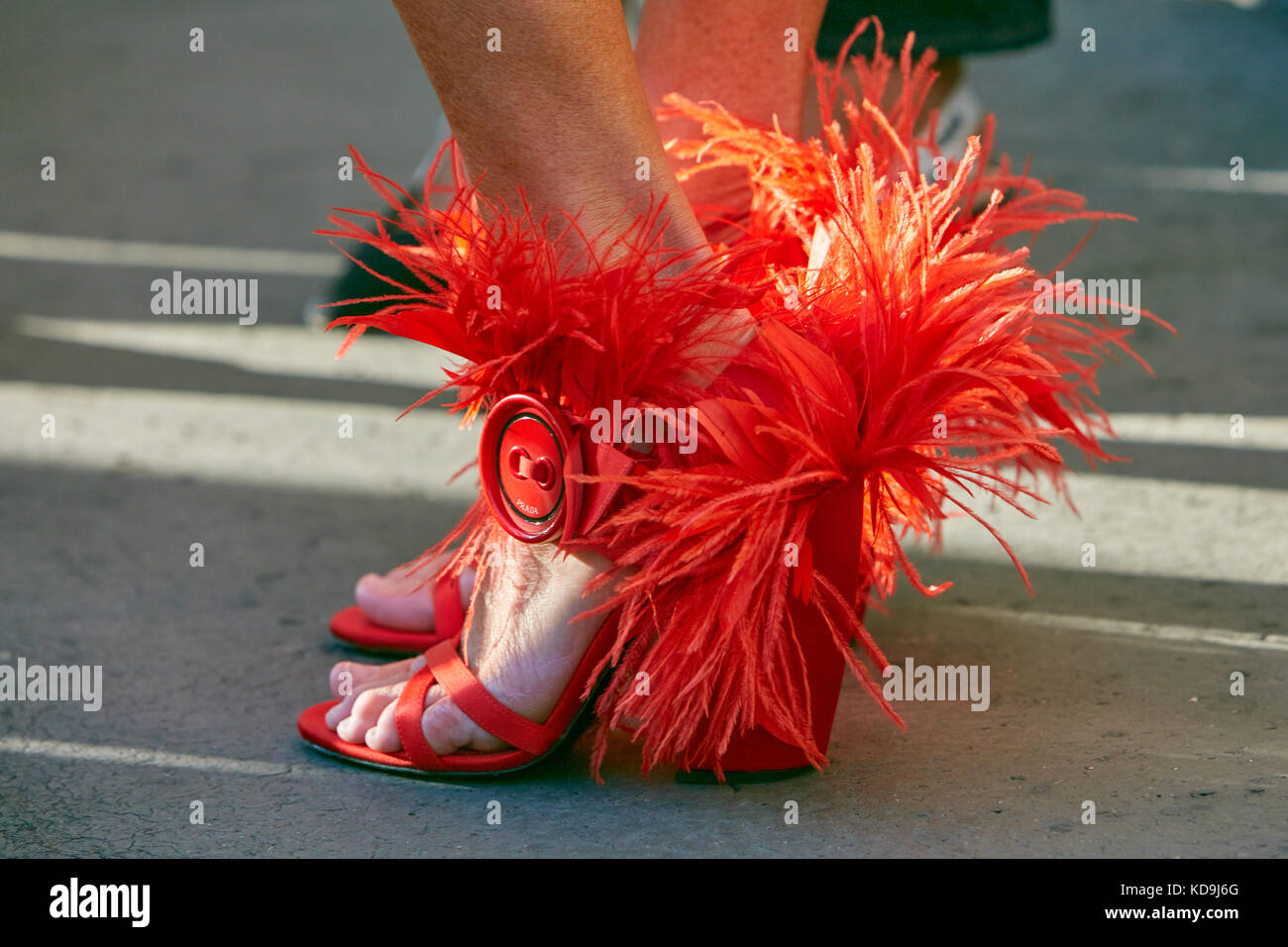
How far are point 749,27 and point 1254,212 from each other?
1625 mm

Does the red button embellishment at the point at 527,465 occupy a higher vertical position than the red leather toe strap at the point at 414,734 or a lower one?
higher

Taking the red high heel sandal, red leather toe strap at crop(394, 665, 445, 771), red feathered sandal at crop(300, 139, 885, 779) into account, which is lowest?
red leather toe strap at crop(394, 665, 445, 771)

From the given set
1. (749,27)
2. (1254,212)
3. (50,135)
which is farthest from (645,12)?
(50,135)

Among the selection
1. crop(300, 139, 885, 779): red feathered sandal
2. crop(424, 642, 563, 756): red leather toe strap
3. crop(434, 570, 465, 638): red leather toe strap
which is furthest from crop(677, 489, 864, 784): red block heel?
crop(434, 570, 465, 638): red leather toe strap

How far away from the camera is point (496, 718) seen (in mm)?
1012

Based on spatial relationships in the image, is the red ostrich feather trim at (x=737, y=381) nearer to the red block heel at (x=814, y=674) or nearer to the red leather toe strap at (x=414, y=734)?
the red block heel at (x=814, y=674)

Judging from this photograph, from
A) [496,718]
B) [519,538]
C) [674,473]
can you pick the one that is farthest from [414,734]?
[674,473]

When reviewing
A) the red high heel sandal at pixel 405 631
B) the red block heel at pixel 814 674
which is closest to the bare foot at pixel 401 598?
the red high heel sandal at pixel 405 631

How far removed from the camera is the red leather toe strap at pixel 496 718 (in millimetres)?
1011

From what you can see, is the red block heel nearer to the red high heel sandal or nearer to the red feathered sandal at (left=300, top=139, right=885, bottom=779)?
the red feathered sandal at (left=300, top=139, right=885, bottom=779)

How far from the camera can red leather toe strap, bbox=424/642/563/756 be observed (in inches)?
39.8

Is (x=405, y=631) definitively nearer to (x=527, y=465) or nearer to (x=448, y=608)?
(x=448, y=608)

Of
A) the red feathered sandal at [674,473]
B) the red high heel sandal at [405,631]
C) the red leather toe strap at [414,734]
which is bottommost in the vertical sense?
the red leather toe strap at [414,734]

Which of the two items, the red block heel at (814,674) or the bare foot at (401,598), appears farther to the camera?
the bare foot at (401,598)
